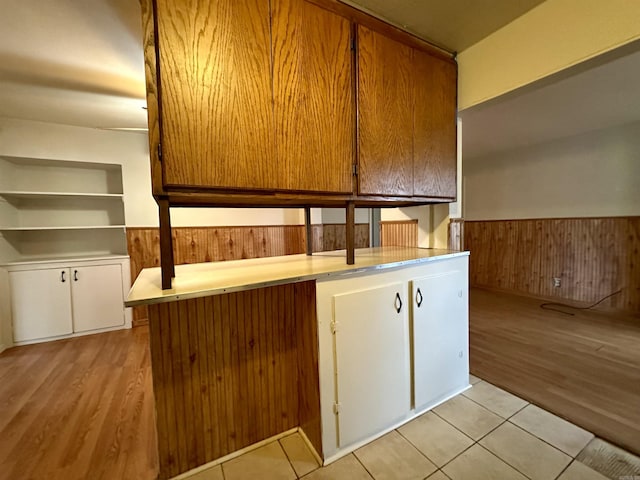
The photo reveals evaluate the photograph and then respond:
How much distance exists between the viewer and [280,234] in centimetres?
431

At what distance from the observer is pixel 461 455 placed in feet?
4.44

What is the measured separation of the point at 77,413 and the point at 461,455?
7.71 feet

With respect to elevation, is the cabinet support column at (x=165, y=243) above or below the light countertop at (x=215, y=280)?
above

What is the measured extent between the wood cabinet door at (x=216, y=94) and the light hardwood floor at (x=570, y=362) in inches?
88.0

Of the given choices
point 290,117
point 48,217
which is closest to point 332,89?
point 290,117

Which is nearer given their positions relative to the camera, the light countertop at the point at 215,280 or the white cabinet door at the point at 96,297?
the light countertop at the point at 215,280

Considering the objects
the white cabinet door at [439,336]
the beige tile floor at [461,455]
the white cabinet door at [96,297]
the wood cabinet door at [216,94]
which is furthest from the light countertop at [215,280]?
the white cabinet door at [96,297]

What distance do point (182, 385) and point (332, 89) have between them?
1629 millimetres

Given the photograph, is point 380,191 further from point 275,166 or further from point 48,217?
point 48,217

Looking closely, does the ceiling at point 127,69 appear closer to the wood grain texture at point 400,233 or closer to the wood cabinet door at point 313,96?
the wood cabinet door at point 313,96

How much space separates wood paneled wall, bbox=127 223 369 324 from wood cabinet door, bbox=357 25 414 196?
2.80 m

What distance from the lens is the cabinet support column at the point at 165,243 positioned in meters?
1.06

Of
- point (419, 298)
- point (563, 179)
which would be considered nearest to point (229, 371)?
point (419, 298)

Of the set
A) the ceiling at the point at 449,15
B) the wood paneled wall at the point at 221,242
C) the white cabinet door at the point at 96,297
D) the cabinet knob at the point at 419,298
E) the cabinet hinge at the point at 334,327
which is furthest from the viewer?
the wood paneled wall at the point at 221,242
